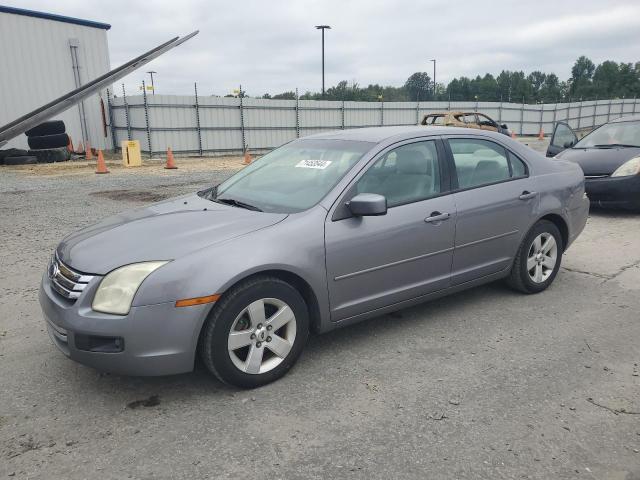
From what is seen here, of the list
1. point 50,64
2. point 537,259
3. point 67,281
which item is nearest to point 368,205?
point 67,281

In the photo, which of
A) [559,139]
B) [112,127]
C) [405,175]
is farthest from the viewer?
[112,127]

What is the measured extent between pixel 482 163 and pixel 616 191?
15.2 feet

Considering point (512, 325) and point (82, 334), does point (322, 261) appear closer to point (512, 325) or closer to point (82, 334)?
point (82, 334)

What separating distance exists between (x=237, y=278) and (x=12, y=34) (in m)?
21.6

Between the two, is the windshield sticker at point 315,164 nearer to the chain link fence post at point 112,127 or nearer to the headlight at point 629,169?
the headlight at point 629,169

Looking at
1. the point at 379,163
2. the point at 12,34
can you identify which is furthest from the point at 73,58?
the point at 379,163

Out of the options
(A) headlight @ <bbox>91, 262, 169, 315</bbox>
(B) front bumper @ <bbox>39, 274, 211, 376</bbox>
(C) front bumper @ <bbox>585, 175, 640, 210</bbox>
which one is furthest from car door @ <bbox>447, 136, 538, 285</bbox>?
(C) front bumper @ <bbox>585, 175, 640, 210</bbox>

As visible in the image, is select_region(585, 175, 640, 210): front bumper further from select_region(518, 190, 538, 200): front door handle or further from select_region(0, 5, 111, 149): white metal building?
select_region(0, 5, 111, 149): white metal building

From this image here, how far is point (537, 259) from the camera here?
184 inches

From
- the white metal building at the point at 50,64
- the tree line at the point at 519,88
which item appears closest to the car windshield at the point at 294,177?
the white metal building at the point at 50,64

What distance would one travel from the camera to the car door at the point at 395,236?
11.2ft

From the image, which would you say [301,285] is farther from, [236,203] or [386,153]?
[386,153]

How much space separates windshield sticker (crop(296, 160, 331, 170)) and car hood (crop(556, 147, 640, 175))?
5740mm

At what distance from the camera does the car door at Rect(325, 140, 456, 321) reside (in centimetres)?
341
